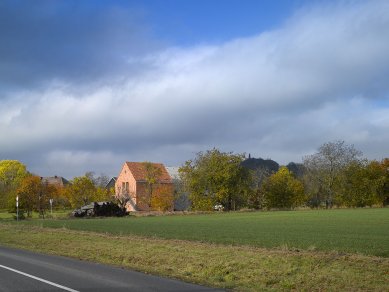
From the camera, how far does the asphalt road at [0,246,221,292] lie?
1172cm

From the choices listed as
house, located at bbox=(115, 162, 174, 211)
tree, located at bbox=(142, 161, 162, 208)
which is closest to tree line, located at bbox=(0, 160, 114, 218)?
house, located at bbox=(115, 162, 174, 211)

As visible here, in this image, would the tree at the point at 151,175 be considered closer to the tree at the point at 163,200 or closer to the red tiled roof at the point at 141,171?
the red tiled roof at the point at 141,171

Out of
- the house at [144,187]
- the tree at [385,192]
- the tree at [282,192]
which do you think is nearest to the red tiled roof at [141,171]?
the house at [144,187]

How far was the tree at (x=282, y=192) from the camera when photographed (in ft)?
316

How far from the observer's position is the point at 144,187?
334ft

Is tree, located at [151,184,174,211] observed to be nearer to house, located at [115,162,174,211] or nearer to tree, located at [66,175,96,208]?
house, located at [115,162,174,211]

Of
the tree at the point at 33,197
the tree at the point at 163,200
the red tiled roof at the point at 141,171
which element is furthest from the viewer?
the red tiled roof at the point at 141,171

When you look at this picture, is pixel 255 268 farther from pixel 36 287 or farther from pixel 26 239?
pixel 26 239

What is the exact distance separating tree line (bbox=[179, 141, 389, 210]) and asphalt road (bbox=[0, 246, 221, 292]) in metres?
75.6

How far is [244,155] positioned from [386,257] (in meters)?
78.8

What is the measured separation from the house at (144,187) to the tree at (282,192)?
1964 cm

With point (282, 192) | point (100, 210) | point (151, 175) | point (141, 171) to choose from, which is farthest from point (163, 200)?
point (282, 192)

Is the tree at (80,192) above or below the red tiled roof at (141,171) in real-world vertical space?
below

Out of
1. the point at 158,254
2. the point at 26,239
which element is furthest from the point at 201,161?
the point at 158,254
